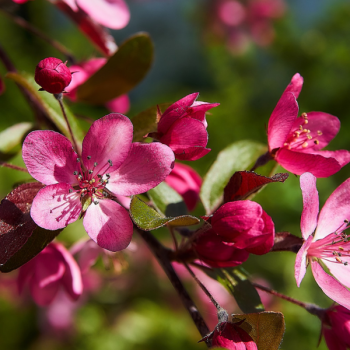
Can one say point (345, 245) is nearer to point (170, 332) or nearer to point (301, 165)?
point (301, 165)

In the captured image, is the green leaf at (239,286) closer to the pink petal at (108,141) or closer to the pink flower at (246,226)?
the pink flower at (246,226)

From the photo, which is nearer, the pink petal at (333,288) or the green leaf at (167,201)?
the pink petal at (333,288)

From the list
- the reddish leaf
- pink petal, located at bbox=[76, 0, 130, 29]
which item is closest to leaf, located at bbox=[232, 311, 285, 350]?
the reddish leaf

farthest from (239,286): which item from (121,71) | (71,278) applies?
(121,71)

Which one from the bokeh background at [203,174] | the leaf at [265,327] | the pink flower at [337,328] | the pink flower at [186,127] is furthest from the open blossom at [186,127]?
the bokeh background at [203,174]

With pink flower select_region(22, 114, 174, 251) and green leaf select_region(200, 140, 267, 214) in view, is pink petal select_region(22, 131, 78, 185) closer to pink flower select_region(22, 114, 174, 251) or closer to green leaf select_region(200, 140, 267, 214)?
pink flower select_region(22, 114, 174, 251)
